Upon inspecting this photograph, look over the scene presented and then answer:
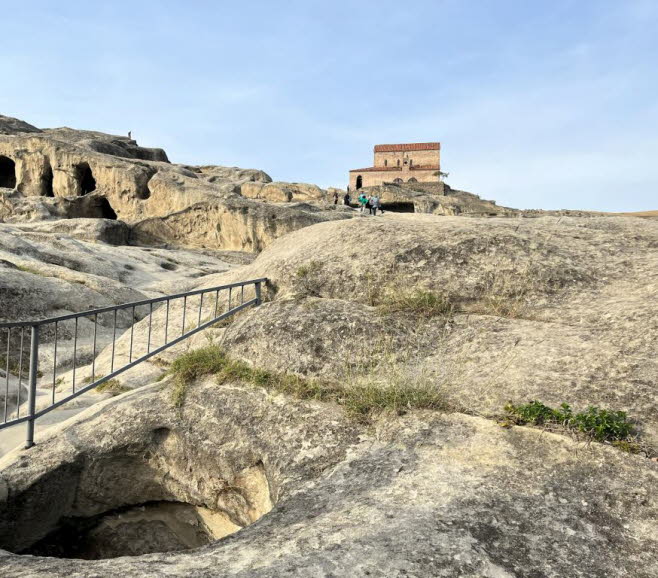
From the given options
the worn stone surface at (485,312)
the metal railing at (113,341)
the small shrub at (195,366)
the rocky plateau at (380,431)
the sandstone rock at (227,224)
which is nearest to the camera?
the rocky plateau at (380,431)

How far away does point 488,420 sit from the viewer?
4180 mm

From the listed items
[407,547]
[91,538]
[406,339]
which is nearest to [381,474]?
[407,547]

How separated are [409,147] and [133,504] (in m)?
80.1

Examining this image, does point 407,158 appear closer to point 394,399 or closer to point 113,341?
point 113,341

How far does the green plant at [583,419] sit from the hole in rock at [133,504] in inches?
95.9

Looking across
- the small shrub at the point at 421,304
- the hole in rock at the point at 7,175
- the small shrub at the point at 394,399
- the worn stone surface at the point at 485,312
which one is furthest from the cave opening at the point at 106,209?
the small shrub at the point at 394,399

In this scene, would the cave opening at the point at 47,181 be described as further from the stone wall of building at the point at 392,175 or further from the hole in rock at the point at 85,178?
the stone wall of building at the point at 392,175

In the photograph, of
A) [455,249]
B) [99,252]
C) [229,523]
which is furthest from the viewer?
[99,252]

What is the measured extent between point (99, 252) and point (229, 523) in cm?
1552

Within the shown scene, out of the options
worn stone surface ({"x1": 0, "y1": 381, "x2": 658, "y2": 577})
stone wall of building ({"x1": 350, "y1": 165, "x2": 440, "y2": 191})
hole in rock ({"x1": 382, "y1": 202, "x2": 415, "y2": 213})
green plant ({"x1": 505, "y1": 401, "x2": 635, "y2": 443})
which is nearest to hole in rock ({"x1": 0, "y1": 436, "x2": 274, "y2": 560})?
worn stone surface ({"x1": 0, "y1": 381, "x2": 658, "y2": 577})

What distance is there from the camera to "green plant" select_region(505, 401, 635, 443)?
3766mm

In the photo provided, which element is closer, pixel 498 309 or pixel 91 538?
pixel 91 538

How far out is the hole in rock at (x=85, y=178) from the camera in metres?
32.1

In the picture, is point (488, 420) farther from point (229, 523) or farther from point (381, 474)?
point (229, 523)
